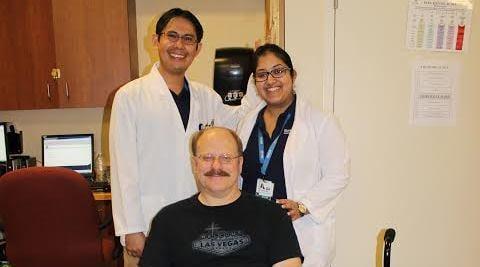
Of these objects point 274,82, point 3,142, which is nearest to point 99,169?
point 3,142

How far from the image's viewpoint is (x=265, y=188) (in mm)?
1591

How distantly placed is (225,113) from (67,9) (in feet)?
5.31

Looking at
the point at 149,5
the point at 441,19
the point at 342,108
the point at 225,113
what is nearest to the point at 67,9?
the point at 149,5

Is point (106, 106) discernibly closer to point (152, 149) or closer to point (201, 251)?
point (152, 149)

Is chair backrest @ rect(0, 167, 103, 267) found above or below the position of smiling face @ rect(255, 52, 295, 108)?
below

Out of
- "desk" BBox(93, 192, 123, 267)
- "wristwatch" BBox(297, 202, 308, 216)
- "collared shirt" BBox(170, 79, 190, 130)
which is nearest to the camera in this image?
"wristwatch" BBox(297, 202, 308, 216)

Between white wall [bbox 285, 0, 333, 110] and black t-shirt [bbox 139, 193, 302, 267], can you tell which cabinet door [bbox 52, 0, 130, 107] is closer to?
white wall [bbox 285, 0, 333, 110]

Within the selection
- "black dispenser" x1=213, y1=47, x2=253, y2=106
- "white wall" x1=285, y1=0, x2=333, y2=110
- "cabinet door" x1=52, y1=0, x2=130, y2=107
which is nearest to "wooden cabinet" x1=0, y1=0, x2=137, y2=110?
"cabinet door" x1=52, y1=0, x2=130, y2=107

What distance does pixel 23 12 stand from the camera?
2.82 meters

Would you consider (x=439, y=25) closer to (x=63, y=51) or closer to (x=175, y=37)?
(x=175, y=37)

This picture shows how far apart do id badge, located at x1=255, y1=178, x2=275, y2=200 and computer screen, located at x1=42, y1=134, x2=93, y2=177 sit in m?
1.94

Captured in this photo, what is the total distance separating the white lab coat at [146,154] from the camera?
1.60 metres

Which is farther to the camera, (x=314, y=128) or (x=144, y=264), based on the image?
(x=314, y=128)

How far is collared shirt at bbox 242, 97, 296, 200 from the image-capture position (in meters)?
1.58
